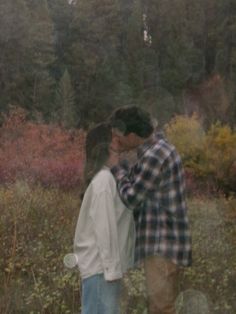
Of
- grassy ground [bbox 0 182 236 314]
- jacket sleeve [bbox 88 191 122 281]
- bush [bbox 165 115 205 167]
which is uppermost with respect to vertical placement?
jacket sleeve [bbox 88 191 122 281]

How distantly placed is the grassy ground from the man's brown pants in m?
1.48

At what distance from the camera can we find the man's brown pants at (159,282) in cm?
316

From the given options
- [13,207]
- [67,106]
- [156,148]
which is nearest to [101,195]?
[156,148]

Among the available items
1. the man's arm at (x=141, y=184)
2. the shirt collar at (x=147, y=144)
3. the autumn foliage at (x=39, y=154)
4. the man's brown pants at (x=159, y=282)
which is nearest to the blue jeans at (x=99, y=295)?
the man's brown pants at (x=159, y=282)

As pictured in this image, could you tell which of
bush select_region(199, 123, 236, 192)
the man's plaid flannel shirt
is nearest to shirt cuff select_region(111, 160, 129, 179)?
the man's plaid flannel shirt

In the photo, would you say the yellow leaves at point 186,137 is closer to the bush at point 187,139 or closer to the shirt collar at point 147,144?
the bush at point 187,139

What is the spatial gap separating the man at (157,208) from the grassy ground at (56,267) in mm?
1544

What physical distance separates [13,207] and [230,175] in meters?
11.7

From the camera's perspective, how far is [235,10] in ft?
142

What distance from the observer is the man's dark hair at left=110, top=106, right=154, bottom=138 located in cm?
315

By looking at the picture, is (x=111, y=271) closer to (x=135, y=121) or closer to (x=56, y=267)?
(x=135, y=121)

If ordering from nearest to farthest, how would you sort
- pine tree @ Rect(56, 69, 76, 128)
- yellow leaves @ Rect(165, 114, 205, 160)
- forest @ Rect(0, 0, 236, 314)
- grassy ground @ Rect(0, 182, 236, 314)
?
grassy ground @ Rect(0, 182, 236, 314) < forest @ Rect(0, 0, 236, 314) < yellow leaves @ Rect(165, 114, 205, 160) < pine tree @ Rect(56, 69, 76, 128)

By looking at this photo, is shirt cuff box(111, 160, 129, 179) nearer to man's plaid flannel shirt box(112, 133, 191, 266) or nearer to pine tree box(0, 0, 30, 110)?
man's plaid flannel shirt box(112, 133, 191, 266)

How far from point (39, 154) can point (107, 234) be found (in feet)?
52.4
